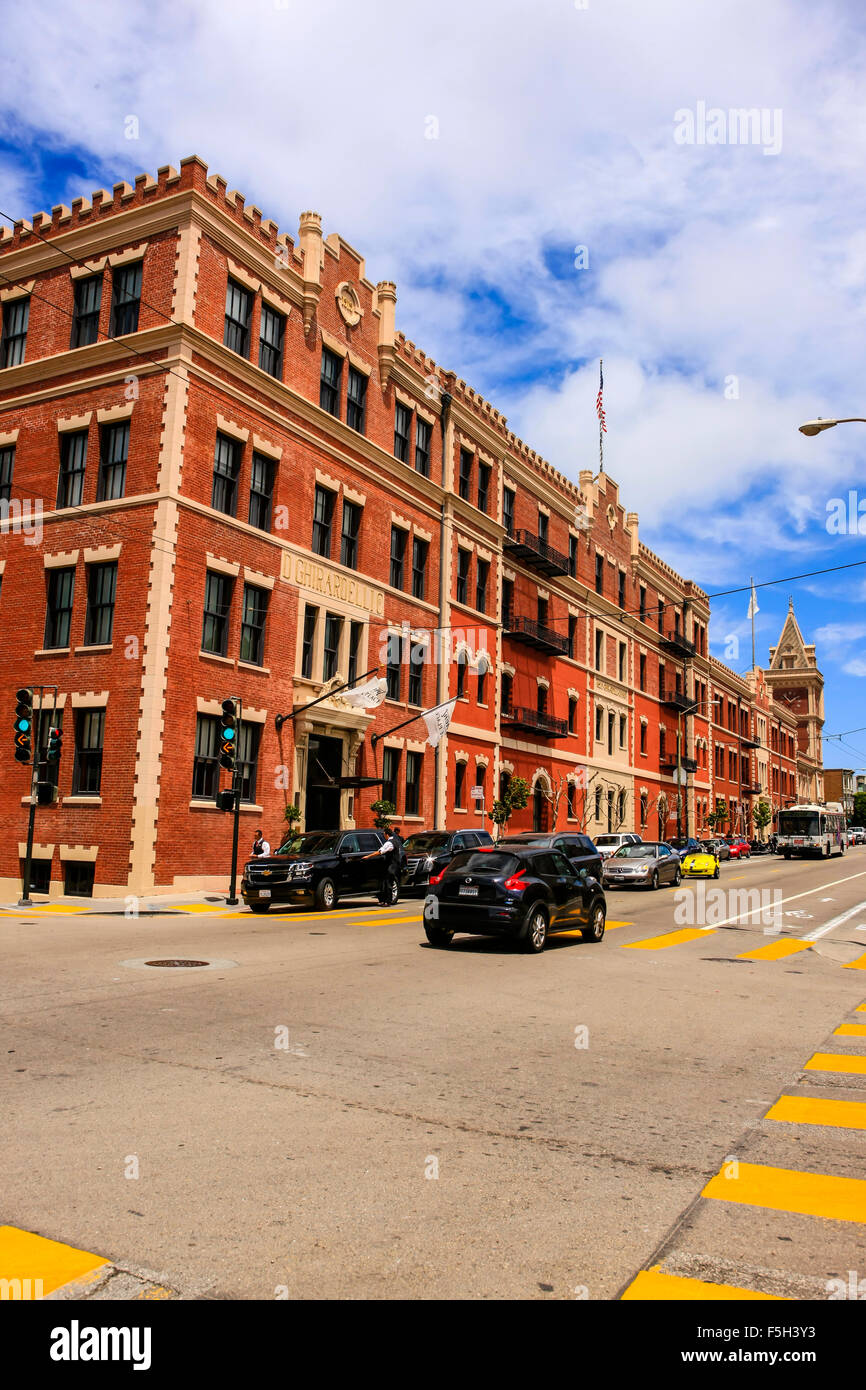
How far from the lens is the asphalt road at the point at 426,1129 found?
4.05 metres

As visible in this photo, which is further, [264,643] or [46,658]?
[264,643]

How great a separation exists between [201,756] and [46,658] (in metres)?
4.74

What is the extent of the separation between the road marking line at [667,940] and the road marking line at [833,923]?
1.88 m

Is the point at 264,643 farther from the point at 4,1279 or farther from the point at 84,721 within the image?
the point at 4,1279

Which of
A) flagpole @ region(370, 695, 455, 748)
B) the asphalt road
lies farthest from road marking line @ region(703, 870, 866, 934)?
flagpole @ region(370, 695, 455, 748)

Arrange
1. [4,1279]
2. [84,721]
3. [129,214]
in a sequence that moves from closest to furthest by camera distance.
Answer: [4,1279]
[84,721]
[129,214]

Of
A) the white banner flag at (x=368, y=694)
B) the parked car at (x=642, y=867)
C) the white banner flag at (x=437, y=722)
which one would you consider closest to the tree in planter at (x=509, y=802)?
the white banner flag at (x=437, y=722)

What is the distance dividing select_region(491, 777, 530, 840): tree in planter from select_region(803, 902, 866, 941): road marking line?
47.6 feet

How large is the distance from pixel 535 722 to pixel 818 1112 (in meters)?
36.4

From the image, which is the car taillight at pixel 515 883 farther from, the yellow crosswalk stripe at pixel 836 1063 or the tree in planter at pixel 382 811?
the tree in planter at pixel 382 811

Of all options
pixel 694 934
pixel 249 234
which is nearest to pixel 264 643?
pixel 249 234

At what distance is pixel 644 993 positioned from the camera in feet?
37.4

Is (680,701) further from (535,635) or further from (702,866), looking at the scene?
(702,866)

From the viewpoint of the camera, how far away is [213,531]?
2475cm
